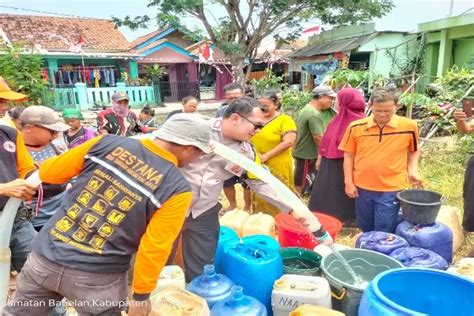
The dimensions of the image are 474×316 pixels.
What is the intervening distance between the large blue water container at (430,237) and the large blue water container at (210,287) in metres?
1.61

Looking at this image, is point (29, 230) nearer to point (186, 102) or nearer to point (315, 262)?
point (315, 262)

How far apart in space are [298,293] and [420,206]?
4.63ft

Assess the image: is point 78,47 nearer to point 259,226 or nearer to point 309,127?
point 309,127

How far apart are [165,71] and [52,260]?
19.3 meters

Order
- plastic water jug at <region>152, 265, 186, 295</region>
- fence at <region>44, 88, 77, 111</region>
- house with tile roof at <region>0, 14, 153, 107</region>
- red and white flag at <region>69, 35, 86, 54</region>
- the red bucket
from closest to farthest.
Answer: plastic water jug at <region>152, 265, 186, 295</region> < the red bucket < red and white flag at <region>69, 35, 86, 54</region> < fence at <region>44, 88, 77, 111</region> < house with tile roof at <region>0, 14, 153, 107</region>

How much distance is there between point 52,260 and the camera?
5.35ft

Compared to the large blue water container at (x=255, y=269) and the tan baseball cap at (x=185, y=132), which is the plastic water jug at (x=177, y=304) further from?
the tan baseball cap at (x=185, y=132)

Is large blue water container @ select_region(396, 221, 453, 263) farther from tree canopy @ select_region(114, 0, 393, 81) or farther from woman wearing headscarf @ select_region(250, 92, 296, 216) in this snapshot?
tree canopy @ select_region(114, 0, 393, 81)

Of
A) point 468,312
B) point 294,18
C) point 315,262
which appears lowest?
point 315,262

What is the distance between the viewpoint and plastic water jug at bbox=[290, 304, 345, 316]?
78.4 inches

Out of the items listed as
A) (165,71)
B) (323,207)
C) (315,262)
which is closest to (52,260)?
(315,262)

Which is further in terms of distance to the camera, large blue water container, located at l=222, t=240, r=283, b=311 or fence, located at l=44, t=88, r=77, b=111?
fence, located at l=44, t=88, r=77, b=111

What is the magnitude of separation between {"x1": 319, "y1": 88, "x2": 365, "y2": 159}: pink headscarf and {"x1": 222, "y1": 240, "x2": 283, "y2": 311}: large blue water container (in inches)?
73.2

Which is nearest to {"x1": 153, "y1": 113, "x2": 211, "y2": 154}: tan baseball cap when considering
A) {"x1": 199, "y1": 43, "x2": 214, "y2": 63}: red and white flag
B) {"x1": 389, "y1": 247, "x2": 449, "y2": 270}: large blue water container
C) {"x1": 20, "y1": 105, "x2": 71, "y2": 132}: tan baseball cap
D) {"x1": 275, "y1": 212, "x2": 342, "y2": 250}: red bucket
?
{"x1": 20, "y1": 105, "x2": 71, "y2": 132}: tan baseball cap
